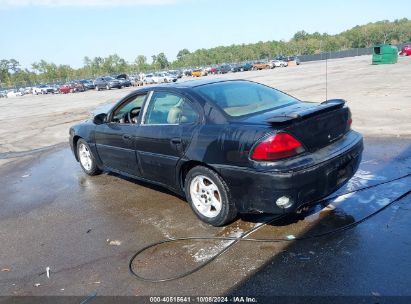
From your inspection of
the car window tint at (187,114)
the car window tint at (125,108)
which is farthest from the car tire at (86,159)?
the car window tint at (187,114)

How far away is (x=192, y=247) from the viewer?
396 cm

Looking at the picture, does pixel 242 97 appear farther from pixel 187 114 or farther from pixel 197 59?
pixel 197 59

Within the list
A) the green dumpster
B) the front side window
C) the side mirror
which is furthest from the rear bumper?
the green dumpster

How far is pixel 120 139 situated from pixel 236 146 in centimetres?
222

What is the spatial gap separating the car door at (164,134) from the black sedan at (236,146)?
12 millimetres

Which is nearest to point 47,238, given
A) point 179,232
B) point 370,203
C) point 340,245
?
point 179,232

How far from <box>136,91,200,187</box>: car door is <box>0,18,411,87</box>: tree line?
381ft

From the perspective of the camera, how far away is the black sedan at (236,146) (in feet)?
12.1

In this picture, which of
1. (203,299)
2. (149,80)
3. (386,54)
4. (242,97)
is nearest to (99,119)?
(242,97)

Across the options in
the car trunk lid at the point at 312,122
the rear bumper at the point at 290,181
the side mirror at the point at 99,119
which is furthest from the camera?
the side mirror at the point at 99,119

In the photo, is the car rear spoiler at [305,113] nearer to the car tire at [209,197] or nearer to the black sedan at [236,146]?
the black sedan at [236,146]

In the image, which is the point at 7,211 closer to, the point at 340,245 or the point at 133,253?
the point at 133,253

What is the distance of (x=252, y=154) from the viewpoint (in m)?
3.73

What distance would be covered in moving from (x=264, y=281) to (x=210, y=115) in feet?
6.01
